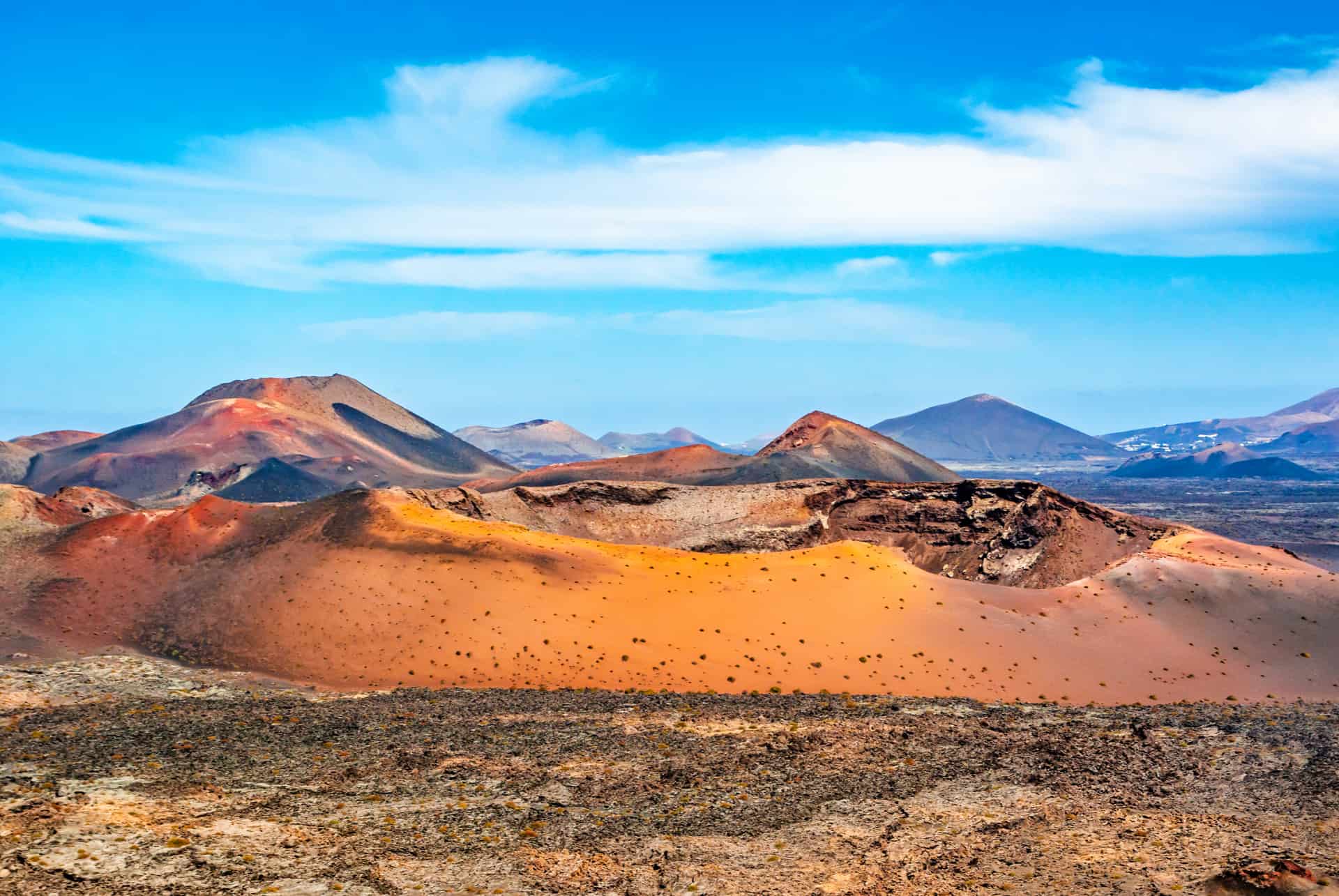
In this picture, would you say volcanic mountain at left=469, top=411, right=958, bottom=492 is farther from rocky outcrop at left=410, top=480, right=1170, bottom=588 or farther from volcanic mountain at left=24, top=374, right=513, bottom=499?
rocky outcrop at left=410, top=480, right=1170, bottom=588

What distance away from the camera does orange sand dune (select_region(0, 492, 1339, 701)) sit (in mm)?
26188

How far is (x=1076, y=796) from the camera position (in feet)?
47.6

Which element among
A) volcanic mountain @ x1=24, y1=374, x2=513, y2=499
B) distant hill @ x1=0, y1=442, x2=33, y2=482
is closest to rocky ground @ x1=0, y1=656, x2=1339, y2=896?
volcanic mountain @ x1=24, y1=374, x2=513, y2=499

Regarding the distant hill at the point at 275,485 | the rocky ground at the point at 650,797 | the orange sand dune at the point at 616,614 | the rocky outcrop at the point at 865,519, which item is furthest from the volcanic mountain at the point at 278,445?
the rocky ground at the point at 650,797

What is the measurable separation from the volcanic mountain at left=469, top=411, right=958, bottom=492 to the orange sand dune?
4666cm

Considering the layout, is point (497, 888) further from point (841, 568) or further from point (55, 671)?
point (841, 568)

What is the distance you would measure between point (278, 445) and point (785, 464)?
65498 mm

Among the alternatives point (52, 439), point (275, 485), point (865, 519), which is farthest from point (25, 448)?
point (865, 519)

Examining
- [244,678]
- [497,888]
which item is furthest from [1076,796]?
[244,678]

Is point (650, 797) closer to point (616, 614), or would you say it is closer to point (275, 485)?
point (616, 614)

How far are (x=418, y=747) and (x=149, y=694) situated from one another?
26.1 feet

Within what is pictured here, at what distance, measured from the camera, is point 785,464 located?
8881 cm

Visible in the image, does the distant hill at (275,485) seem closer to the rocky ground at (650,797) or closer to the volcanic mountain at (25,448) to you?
the volcanic mountain at (25,448)

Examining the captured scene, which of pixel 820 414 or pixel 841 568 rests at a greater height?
pixel 820 414
